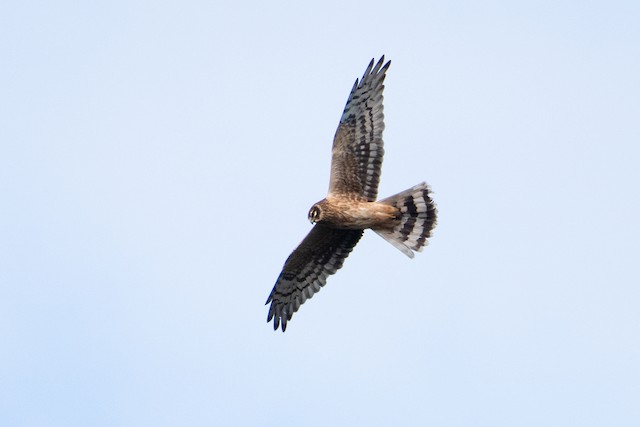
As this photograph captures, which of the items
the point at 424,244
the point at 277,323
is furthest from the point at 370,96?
the point at 277,323

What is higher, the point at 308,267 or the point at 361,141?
the point at 361,141

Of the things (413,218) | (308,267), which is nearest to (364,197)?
(413,218)

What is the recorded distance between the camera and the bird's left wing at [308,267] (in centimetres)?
1744

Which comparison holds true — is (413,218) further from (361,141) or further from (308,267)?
(308,267)

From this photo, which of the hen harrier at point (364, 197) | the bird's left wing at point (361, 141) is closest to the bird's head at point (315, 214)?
the hen harrier at point (364, 197)

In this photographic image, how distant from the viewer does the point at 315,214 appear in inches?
653

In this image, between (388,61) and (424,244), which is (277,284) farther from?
(388,61)

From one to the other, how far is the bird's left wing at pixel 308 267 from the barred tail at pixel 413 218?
60 centimetres

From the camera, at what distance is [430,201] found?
17094mm

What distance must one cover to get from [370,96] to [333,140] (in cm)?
71

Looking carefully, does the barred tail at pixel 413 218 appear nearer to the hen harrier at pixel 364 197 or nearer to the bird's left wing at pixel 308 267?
the hen harrier at pixel 364 197

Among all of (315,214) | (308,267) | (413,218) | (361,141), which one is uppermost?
(361,141)

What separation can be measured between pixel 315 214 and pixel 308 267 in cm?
134

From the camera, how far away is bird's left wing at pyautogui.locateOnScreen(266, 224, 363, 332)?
1744 cm
